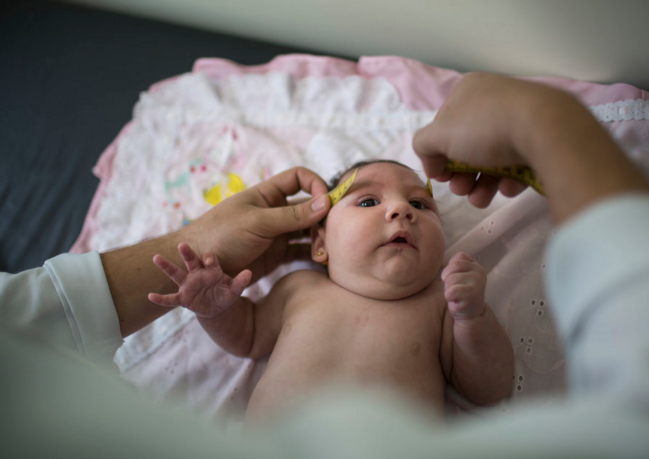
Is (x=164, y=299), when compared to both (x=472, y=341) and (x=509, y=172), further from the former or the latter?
(x=509, y=172)

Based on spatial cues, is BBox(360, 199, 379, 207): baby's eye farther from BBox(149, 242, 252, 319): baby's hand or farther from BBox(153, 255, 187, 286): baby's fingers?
BBox(153, 255, 187, 286): baby's fingers

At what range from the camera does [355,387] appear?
3.50 ft

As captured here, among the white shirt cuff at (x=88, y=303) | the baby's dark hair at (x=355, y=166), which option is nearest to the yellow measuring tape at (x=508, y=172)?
the baby's dark hair at (x=355, y=166)

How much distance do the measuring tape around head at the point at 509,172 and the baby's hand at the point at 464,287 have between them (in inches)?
8.0

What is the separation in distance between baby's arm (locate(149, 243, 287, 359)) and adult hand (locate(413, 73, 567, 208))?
0.50 meters

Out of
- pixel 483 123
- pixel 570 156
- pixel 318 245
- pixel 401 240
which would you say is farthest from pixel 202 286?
pixel 570 156

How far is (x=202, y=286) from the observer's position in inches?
42.9

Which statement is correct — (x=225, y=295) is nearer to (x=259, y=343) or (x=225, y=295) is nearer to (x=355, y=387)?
(x=259, y=343)

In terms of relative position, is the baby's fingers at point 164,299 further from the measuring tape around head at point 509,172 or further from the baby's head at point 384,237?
the measuring tape around head at point 509,172

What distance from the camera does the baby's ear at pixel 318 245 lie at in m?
1.33

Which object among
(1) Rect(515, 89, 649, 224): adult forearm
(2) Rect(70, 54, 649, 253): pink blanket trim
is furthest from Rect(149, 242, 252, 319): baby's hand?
(2) Rect(70, 54, 649, 253): pink blanket trim

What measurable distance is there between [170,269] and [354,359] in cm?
47

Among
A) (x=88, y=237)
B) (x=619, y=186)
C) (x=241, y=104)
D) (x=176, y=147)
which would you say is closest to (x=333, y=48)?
(x=241, y=104)

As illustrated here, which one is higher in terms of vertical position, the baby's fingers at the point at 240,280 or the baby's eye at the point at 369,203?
the baby's eye at the point at 369,203
